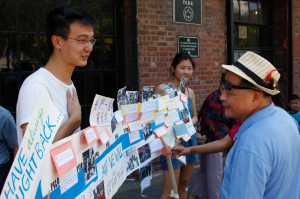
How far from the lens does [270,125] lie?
1.46 metres

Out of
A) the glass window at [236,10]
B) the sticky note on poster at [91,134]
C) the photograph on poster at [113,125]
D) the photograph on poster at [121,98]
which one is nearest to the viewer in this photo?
the sticky note on poster at [91,134]

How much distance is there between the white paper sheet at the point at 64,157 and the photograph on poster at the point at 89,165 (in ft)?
0.52

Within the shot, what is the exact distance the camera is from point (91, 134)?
6.08 ft

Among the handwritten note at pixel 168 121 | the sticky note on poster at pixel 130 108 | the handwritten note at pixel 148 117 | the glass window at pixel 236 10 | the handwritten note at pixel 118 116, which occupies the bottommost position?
the handwritten note at pixel 168 121

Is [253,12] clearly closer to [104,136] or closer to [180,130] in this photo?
[180,130]

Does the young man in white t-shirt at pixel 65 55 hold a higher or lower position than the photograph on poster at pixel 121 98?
higher

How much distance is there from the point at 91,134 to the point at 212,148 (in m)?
1.33

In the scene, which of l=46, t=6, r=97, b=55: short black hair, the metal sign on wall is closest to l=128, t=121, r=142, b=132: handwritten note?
l=46, t=6, r=97, b=55: short black hair

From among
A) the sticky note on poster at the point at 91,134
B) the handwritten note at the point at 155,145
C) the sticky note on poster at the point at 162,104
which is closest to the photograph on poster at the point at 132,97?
the sticky note on poster at the point at 162,104

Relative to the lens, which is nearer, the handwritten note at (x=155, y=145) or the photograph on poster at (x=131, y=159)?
the photograph on poster at (x=131, y=159)

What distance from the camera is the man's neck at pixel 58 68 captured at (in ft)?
5.95

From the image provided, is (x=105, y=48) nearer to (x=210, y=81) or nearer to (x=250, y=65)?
(x=210, y=81)

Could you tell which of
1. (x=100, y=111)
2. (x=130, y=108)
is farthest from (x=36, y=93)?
(x=130, y=108)

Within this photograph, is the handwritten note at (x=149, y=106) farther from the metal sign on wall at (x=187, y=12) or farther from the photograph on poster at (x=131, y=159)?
the metal sign on wall at (x=187, y=12)
